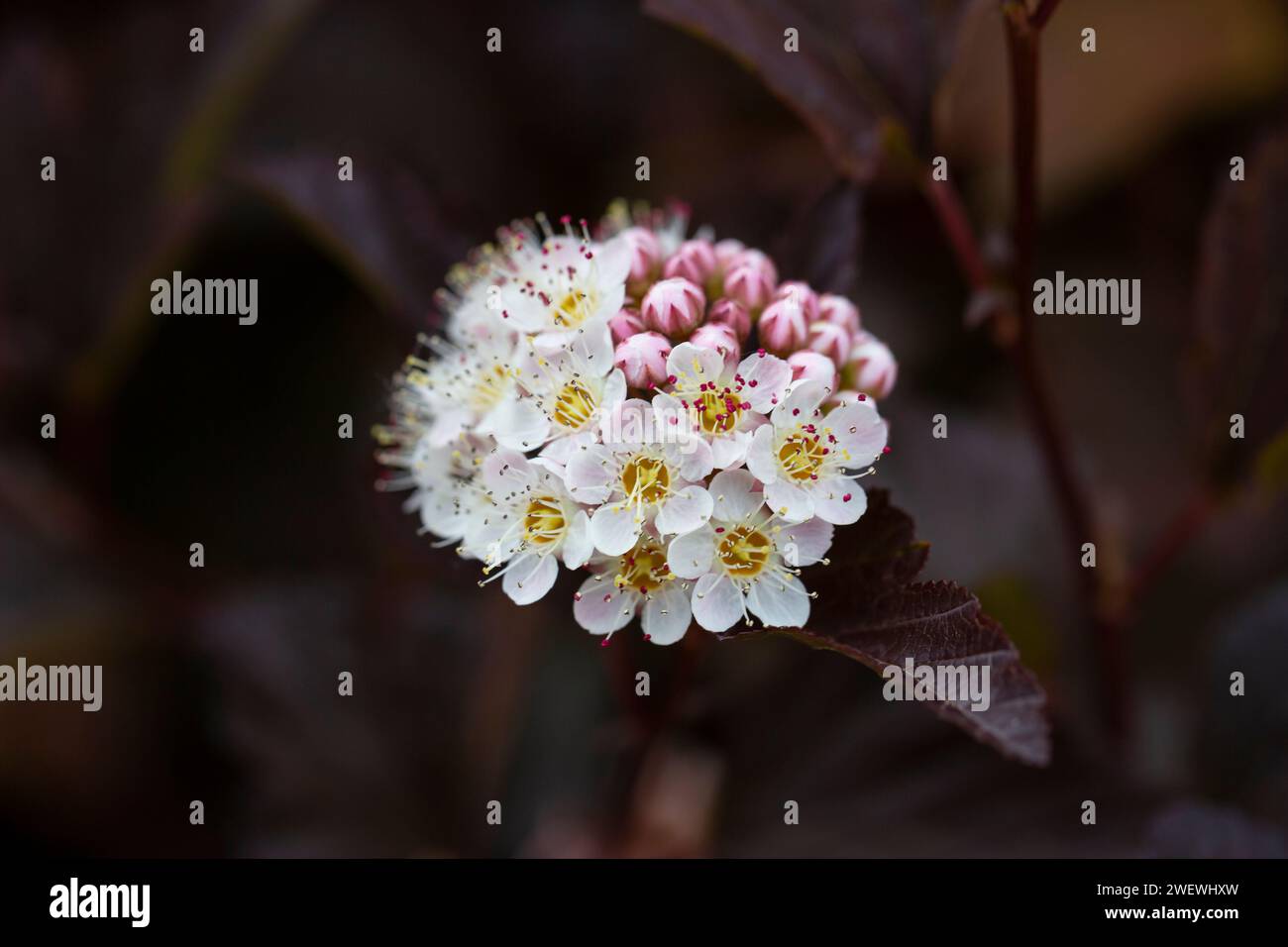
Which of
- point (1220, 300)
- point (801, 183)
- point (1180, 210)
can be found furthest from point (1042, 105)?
point (1220, 300)

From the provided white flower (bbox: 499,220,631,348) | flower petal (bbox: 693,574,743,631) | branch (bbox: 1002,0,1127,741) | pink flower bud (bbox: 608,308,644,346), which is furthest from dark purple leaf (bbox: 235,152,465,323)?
branch (bbox: 1002,0,1127,741)

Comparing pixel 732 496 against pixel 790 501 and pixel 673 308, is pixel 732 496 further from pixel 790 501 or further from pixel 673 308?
pixel 673 308

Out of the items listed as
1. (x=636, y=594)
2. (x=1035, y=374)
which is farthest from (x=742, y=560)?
(x=1035, y=374)

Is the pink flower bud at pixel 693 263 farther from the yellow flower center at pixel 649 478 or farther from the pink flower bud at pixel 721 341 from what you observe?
the yellow flower center at pixel 649 478

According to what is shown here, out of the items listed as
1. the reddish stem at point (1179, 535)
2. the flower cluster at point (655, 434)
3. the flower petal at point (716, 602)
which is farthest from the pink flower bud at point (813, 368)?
the reddish stem at point (1179, 535)

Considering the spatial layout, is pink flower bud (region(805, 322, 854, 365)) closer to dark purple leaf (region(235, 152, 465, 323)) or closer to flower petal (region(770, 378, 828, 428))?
flower petal (region(770, 378, 828, 428))

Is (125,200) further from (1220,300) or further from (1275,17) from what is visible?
(1275,17)
